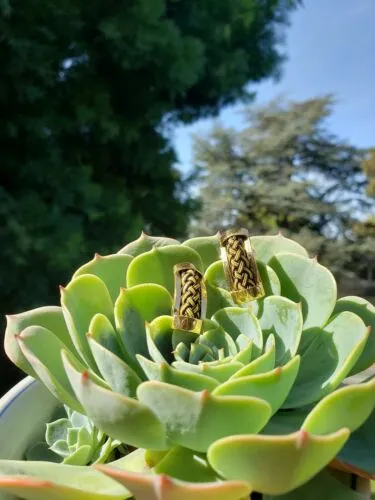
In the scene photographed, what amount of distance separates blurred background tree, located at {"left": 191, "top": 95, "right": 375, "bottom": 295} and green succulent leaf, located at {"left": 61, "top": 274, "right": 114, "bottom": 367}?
10573mm

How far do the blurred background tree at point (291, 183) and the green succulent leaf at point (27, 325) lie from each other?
10550 millimetres

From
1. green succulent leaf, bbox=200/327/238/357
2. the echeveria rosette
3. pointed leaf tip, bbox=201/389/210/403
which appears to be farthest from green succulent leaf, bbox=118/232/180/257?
pointed leaf tip, bbox=201/389/210/403

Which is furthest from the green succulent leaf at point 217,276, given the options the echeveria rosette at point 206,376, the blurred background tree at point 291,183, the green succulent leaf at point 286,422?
the blurred background tree at point 291,183

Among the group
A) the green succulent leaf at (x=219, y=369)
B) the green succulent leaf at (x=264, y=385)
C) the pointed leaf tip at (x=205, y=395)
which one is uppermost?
the green succulent leaf at (x=219, y=369)

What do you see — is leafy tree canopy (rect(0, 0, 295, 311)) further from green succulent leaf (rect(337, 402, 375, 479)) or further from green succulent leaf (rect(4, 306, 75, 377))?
green succulent leaf (rect(337, 402, 375, 479))

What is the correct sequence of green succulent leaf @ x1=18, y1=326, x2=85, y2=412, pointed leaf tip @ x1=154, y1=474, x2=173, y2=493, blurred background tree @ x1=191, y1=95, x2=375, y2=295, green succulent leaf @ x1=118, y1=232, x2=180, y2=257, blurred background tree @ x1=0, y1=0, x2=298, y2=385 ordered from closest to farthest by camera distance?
pointed leaf tip @ x1=154, y1=474, x2=173, y2=493 < green succulent leaf @ x1=18, y1=326, x2=85, y2=412 < green succulent leaf @ x1=118, y1=232, x2=180, y2=257 < blurred background tree @ x1=0, y1=0, x2=298, y2=385 < blurred background tree @ x1=191, y1=95, x2=375, y2=295

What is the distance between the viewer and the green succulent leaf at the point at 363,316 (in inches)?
16.1

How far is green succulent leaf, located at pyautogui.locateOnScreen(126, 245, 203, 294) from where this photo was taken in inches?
16.8

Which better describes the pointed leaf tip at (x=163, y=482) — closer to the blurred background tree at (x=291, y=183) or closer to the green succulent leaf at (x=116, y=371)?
the green succulent leaf at (x=116, y=371)

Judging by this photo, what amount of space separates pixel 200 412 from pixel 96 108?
2.81 m

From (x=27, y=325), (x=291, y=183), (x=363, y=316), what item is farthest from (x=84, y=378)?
(x=291, y=183)

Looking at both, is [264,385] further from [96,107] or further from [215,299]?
[96,107]

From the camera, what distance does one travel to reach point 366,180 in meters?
12.3

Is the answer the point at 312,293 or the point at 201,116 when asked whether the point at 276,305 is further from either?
the point at 201,116
